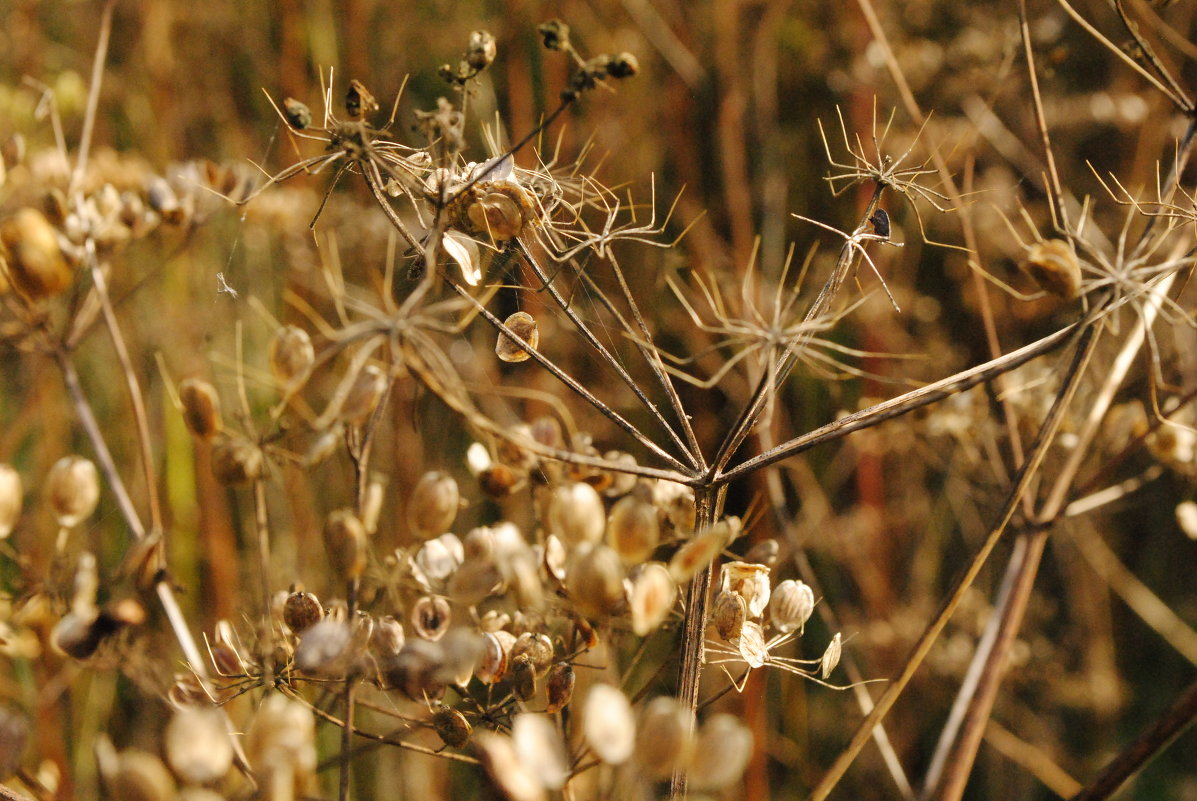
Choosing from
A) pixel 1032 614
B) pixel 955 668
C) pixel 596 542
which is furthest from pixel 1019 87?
pixel 596 542

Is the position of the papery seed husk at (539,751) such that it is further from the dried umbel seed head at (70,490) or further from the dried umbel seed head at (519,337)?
the dried umbel seed head at (70,490)

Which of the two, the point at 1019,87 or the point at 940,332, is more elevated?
the point at 1019,87

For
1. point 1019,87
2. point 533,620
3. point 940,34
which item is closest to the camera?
point 533,620

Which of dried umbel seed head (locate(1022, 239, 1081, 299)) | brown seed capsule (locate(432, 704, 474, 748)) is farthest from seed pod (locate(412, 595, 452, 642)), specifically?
dried umbel seed head (locate(1022, 239, 1081, 299))

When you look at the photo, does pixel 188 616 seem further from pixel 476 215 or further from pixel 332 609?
pixel 476 215

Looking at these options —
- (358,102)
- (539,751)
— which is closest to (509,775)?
(539,751)

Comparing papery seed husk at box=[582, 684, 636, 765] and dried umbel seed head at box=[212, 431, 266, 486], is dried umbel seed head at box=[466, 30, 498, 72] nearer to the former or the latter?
dried umbel seed head at box=[212, 431, 266, 486]
